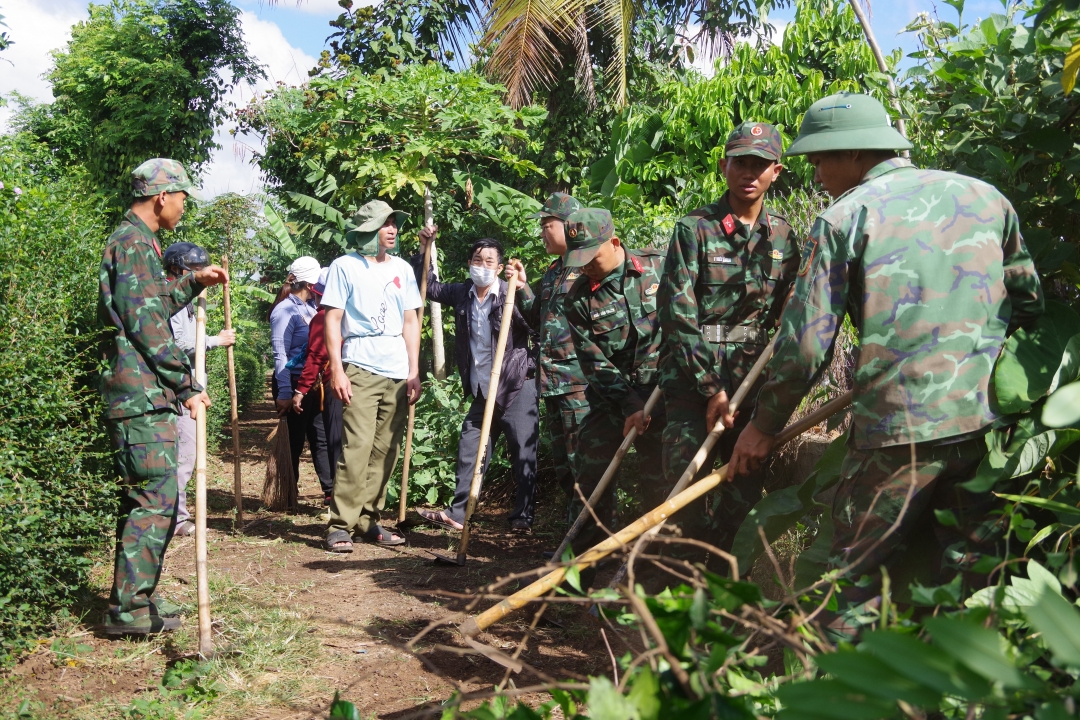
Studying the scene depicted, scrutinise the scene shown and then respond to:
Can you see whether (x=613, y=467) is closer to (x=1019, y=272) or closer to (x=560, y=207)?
(x=560, y=207)

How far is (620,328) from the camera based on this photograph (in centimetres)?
495

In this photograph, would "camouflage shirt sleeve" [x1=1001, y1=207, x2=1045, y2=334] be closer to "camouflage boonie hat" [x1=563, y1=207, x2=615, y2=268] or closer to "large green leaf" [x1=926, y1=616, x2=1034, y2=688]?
"large green leaf" [x1=926, y1=616, x2=1034, y2=688]

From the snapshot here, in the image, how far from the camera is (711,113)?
27.4 feet

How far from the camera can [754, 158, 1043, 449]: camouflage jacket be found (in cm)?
265

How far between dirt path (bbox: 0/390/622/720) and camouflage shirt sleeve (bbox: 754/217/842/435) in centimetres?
97

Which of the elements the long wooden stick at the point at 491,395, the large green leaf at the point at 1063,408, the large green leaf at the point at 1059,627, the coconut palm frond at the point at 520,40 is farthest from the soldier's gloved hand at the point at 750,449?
the coconut palm frond at the point at 520,40

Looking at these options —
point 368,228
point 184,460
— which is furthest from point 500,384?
point 184,460

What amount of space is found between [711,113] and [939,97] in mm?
5105

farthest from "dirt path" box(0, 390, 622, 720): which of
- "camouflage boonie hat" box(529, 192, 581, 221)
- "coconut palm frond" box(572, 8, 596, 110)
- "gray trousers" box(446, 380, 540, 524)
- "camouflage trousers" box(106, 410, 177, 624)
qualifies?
"coconut palm frond" box(572, 8, 596, 110)

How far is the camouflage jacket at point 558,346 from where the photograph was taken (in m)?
5.27

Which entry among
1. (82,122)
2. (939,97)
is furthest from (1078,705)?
(82,122)

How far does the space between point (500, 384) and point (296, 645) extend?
2.88 meters

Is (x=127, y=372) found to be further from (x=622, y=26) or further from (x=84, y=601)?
(x=622, y=26)

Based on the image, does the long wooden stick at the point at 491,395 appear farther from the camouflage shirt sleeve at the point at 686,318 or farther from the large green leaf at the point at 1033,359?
the large green leaf at the point at 1033,359
